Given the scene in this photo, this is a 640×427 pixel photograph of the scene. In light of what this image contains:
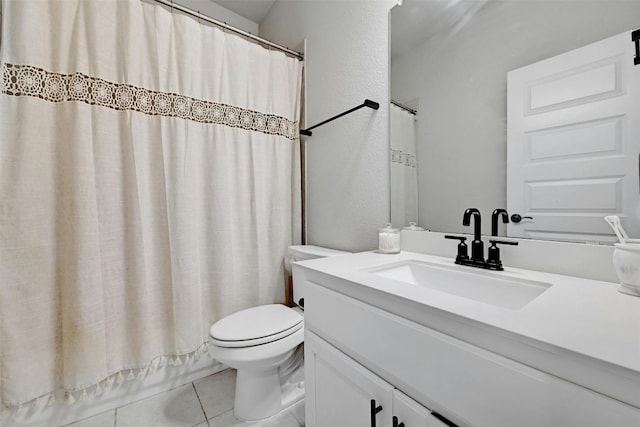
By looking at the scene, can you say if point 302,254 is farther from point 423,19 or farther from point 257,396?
point 423,19

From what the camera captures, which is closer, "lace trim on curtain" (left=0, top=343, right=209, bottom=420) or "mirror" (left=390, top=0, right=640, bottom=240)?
"mirror" (left=390, top=0, right=640, bottom=240)

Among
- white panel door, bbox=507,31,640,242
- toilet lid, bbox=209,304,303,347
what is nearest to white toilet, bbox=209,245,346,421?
toilet lid, bbox=209,304,303,347

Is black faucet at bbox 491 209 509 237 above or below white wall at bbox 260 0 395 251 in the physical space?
below

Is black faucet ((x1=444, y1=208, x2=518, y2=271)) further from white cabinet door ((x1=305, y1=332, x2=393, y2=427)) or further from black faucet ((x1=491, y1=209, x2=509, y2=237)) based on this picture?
white cabinet door ((x1=305, y1=332, x2=393, y2=427))

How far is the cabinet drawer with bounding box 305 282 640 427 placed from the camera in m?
0.39

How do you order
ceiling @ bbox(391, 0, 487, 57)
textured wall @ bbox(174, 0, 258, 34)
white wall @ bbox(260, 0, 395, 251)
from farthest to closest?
textured wall @ bbox(174, 0, 258, 34) < white wall @ bbox(260, 0, 395, 251) < ceiling @ bbox(391, 0, 487, 57)

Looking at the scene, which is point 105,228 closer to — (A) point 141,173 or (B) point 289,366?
(A) point 141,173

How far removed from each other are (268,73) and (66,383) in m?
1.93

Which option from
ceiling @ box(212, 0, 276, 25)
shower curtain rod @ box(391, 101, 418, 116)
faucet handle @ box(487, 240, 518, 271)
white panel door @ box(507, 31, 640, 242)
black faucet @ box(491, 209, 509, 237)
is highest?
ceiling @ box(212, 0, 276, 25)

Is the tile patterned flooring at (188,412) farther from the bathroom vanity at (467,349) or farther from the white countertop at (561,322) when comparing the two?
the white countertop at (561,322)

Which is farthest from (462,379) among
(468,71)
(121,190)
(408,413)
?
(121,190)

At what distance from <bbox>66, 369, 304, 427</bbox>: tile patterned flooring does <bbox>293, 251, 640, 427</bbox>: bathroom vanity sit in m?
0.46

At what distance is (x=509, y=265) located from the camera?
88cm

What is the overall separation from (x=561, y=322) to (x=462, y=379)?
0.21 metres
